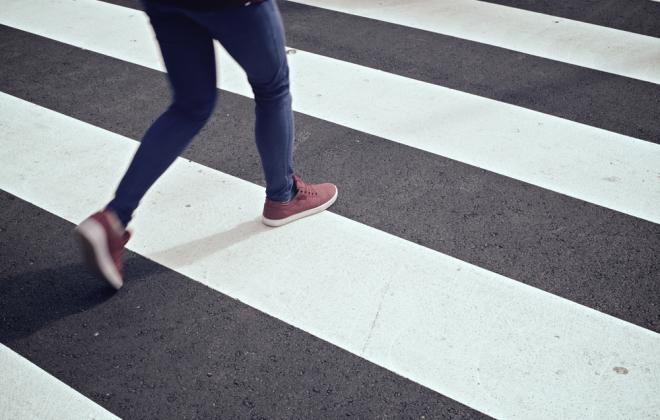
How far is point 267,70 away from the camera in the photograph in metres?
2.26

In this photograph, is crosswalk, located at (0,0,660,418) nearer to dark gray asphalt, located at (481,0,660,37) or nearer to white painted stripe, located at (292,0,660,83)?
white painted stripe, located at (292,0,660,83)

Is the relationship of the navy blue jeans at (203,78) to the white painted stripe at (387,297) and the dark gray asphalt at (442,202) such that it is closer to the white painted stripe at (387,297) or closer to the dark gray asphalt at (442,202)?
the white painted stripe at (387,297)

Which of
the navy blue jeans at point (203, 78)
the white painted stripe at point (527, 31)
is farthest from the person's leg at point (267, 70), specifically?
the white painted stripe at point (527, 31)

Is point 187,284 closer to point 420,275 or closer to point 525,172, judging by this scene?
point 420,275

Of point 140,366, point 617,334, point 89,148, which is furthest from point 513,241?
point 89,148

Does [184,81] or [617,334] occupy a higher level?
[184,81]

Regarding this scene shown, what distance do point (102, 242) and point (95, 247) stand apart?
31mm

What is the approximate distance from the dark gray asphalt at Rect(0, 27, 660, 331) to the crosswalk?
0.01 m

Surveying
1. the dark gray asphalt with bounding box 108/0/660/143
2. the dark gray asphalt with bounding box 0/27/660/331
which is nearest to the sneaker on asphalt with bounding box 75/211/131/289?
the dark gray asphalt with bounding box 0/27/660/331

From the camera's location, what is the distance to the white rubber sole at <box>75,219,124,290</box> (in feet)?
7.54

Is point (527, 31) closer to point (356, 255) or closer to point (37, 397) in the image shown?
point (356, 255)

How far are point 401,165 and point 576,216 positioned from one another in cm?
85

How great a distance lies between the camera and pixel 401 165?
129 inches

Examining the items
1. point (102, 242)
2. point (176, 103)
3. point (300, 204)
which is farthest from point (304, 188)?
point (102, 242)
